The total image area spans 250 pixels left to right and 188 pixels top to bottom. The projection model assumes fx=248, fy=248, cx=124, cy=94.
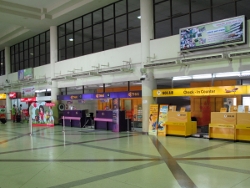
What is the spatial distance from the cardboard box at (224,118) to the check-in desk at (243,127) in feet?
0.61

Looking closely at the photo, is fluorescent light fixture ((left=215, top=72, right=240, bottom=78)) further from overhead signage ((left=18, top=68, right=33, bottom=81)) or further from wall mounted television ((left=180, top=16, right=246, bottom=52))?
overhead signage ((left=18, top=68, right=33, bottom=81))

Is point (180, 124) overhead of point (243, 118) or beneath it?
beneath

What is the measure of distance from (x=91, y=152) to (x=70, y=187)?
3.38m

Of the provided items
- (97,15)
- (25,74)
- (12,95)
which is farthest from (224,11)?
(12,95)

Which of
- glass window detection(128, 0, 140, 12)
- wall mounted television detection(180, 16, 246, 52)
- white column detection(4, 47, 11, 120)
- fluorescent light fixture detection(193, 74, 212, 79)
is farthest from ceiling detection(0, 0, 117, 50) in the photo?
white column detection(4, 47, 11, 120)

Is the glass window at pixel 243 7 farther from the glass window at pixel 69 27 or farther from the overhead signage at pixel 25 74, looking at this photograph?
the overhead signage at pixel 25 74

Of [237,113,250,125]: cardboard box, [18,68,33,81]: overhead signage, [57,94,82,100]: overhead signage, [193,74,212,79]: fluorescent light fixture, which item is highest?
[18,68,33,81]: overhead signage

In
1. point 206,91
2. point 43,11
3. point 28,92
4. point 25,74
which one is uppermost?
point 43,11

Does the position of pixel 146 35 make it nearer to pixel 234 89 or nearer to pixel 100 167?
pixel 234 89

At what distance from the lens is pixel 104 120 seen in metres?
14.7

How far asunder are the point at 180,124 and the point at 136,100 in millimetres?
5360

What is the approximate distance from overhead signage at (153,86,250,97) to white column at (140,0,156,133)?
400mm

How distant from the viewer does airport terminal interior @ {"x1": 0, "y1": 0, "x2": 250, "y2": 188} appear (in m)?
5.80

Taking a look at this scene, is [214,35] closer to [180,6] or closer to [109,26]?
[180,6]
